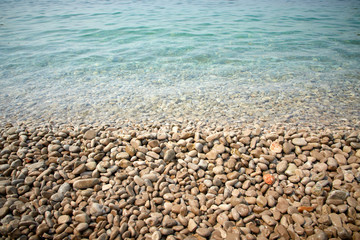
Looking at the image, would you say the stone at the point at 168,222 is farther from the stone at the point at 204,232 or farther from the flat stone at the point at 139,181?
the flat stone at the point at 139,181

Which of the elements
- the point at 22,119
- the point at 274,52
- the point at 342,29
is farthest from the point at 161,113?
the point at 342,29

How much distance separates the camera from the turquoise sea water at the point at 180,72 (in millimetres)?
3928

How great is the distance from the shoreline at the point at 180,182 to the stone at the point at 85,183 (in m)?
0.01

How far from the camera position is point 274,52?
281 inches

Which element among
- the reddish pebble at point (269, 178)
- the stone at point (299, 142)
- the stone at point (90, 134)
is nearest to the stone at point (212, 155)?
the reddish pebble at point (269, 178)

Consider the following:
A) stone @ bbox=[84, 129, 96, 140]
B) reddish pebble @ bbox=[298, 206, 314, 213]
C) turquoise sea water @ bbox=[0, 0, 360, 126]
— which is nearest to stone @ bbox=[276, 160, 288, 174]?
reddish pebble @ bbox=[298, 206, 314, 213]

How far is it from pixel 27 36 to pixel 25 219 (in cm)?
1004

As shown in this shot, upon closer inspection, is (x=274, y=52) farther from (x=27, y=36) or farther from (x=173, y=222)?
(x=27, y=36)

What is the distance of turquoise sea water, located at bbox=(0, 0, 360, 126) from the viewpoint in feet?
12.9

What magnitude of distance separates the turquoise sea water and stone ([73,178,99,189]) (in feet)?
4.78

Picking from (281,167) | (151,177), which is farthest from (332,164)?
(151,177)

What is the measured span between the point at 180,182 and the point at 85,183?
1.09 meters

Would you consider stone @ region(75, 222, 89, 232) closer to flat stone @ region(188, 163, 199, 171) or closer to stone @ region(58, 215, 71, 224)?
stone @ region(58, 215, 71, 224)

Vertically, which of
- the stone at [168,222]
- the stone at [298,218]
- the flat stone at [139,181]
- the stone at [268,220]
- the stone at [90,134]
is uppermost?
the stone at [90,134]
